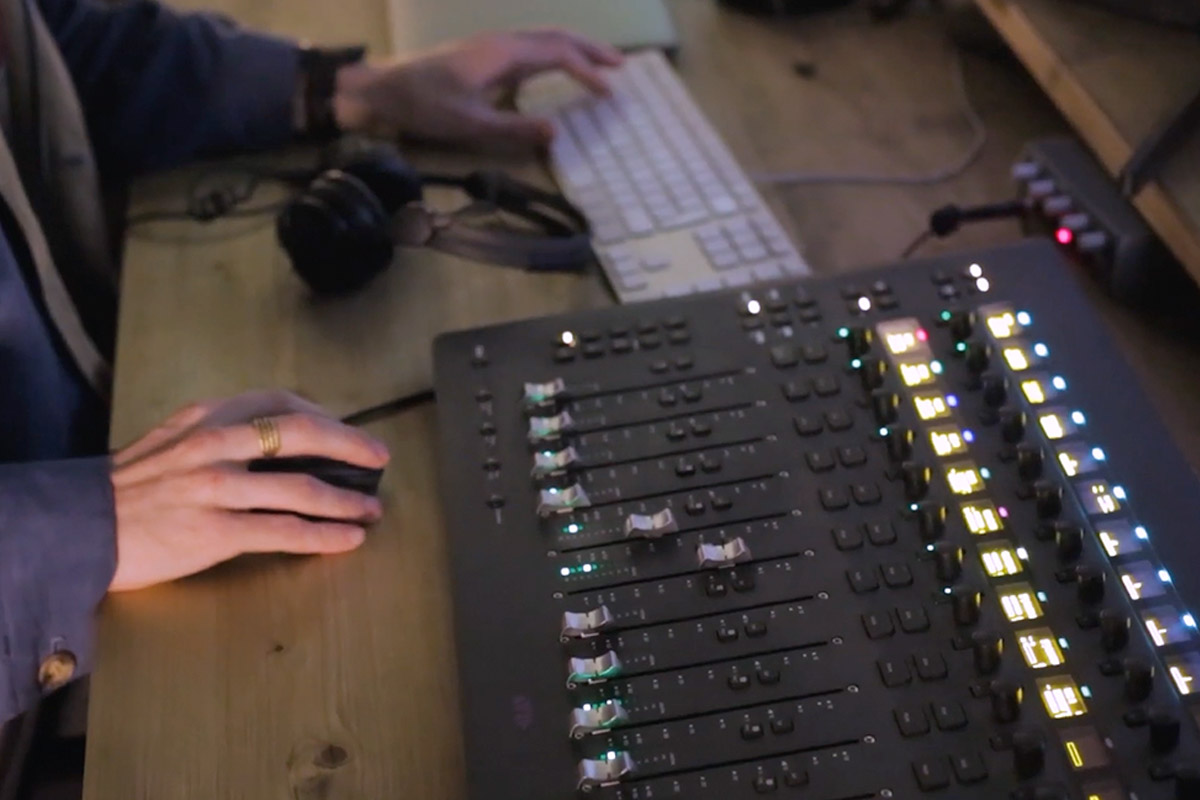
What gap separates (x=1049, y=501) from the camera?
24.5 inches

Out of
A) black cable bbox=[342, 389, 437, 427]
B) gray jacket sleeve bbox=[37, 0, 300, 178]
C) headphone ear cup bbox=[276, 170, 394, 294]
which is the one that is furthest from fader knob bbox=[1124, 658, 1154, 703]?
gray jacket sleeve bbox=[37, 0, 300, 178]

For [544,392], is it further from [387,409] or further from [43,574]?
[43,574]

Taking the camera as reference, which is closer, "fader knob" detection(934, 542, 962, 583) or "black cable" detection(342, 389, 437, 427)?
"fader knob" detection(934, 542, 962, 583)

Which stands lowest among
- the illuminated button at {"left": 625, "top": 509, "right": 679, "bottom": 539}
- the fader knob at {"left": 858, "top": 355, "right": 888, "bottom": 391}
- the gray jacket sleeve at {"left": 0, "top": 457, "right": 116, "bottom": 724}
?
the gray jacket sleeve at {"left": 0, "top": 457, "right": 116, "bottom": 724}

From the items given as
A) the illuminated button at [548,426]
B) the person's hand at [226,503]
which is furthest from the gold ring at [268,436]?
the illuminated button at [548,426]

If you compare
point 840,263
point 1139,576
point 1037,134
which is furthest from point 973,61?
point 1139,576

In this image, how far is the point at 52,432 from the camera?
2.76 feet

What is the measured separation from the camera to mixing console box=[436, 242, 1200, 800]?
0.55 metres

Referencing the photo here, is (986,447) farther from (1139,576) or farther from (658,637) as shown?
(658,637)

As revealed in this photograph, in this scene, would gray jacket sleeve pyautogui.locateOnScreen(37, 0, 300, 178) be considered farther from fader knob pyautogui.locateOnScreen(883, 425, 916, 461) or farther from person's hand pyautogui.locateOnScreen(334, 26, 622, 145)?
fader knob pyautogui.locateOnScreen(883, 425, 916, 461)

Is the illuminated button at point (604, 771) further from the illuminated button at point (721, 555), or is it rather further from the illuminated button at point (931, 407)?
the illuminated button at point (931, 407)

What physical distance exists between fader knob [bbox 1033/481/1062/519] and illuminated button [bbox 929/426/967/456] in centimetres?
5

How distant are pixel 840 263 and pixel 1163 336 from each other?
0.72ft

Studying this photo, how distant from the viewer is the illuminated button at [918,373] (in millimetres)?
700
